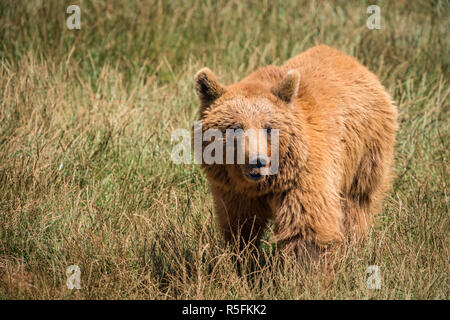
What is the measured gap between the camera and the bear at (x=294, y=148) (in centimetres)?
471

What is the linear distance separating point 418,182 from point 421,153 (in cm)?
58

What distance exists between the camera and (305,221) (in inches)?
186

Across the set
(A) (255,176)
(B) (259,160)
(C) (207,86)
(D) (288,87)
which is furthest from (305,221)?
(C) (207,86)

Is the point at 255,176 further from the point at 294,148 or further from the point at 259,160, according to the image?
the point at 294,148

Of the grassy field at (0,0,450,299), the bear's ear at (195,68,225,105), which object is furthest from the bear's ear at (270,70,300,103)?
the grassy field at (0,0,450,299)

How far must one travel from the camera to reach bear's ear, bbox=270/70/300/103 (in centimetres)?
475

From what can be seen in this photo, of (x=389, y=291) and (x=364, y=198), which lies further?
(x=364, y=198)

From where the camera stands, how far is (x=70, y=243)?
5098mm

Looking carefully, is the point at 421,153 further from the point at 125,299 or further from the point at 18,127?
the point at 18,127

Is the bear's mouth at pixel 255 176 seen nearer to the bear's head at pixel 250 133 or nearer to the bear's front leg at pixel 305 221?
the bear's head at pixel 250 133

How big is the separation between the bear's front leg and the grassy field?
0.53 ft
